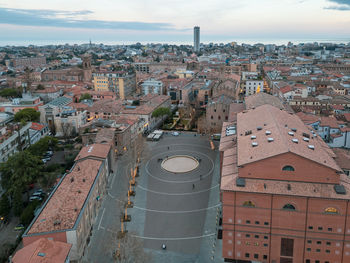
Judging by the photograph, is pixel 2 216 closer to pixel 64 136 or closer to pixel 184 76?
pixel 64 136

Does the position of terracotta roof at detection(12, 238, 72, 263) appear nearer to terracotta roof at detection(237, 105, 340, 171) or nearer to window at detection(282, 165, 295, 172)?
terracotta roof at detection(237, 105, 340, 171)

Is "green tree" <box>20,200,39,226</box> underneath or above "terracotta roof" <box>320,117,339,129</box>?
underneath

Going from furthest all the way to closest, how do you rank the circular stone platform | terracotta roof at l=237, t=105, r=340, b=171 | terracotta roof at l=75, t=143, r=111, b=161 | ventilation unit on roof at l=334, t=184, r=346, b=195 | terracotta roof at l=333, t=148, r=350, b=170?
the circular stone platform, terracotta roof at l=75, t=143, r=111, b=161, terracotta roof at l=333, t=148, r=350, b=170, terracotta roof at l=237, t=105, r=340, b=171, ventilation unit on roof at l=334, t=184, r=346, b=195

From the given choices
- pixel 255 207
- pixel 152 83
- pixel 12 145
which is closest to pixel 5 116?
pixel 12 145

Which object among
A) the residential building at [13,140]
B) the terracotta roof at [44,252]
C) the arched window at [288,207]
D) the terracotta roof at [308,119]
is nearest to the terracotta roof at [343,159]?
the terracotta roof at [308,119]

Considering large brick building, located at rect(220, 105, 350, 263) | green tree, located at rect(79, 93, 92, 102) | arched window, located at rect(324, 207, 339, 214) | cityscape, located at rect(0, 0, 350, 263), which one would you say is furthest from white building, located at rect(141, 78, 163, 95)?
arched window, located at rect(324, 207, 339, 214)

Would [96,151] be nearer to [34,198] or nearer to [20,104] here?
[34,198]
